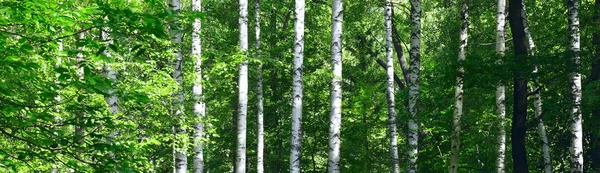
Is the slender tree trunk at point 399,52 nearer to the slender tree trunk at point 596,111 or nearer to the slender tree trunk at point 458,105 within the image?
the slender tree trunk at point 596,111

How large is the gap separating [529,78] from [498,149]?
7.36 ft

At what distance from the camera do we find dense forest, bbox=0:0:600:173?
504 centimetres

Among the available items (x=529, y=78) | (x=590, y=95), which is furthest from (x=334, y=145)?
(x=590, y=95)

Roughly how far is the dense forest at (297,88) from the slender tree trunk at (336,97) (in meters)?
0.03

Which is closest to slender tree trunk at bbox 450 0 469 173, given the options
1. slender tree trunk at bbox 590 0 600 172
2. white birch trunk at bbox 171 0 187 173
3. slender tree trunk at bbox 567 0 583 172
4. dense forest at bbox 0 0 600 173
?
dense forest at bbox 0 0 600 173

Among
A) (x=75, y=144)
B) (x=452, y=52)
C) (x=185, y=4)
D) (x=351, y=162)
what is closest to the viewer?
(x=75, y=144)

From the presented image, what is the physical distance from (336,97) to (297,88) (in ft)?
3.50

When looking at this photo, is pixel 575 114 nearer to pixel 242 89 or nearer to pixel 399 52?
pixel 242 89

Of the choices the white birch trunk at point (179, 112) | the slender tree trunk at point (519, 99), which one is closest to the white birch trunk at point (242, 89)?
the white birch trunk at point (179, 112)

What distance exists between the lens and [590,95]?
12289mm

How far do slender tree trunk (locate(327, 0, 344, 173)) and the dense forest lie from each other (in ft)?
0.09

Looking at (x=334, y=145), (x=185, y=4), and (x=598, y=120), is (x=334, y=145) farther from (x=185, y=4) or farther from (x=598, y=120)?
(x=185, y=4)

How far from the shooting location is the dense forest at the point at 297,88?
16.5 ft

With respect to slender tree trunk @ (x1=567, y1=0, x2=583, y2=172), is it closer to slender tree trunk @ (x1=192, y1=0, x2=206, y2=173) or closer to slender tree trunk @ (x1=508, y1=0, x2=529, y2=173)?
slender tree trunk @ (x1=508, y1=0, x2=529, y2=173)
